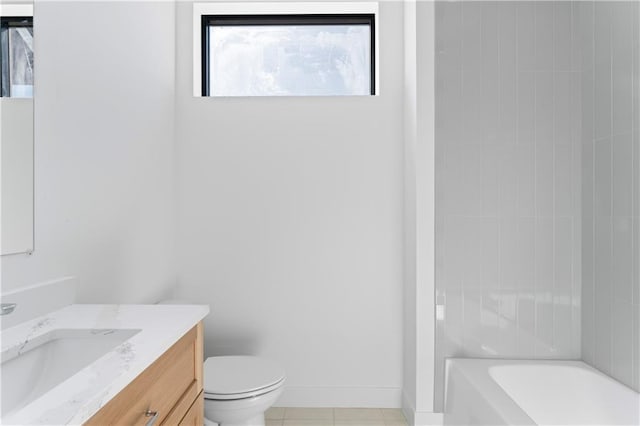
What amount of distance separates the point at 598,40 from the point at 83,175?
2269 mm

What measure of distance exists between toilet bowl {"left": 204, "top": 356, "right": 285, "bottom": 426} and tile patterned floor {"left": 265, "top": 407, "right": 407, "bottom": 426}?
0.44m

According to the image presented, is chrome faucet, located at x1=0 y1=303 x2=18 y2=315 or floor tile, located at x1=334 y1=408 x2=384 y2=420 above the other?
chrome faucet, located at x1=0 y1=303 x2=18 y2=315

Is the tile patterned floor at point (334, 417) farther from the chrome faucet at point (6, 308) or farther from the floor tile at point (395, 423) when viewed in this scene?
the chrome faucet at point (6, 308)

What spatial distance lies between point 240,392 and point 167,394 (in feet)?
2.29

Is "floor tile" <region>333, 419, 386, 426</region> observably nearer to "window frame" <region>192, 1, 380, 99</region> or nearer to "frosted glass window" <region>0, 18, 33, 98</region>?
"window frame" <region>192, 1, 380, 99</region>

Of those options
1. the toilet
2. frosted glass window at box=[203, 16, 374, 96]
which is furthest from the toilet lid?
frosted glass window at box=[203, 16, 374, 96]

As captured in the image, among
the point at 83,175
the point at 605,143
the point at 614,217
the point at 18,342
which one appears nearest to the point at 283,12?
the point at 83,175

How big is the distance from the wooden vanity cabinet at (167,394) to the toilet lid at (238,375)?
1.34 feet

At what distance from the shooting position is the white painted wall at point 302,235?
2502 mm

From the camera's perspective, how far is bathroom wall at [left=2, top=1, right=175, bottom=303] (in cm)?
139

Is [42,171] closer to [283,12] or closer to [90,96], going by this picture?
[90,96]

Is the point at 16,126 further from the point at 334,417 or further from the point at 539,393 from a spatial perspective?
the point at 539,393

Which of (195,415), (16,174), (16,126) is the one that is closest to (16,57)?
(16,126)

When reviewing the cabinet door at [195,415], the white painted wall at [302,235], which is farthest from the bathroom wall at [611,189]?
the cabinet door at [195,415]
